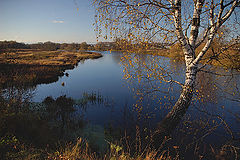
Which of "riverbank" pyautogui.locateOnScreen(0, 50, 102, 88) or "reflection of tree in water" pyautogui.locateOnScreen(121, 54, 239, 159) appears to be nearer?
"reflection of tree in water" pyautogui.locateOnScreen(121, 54, 239, 159)

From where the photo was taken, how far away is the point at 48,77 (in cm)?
1602

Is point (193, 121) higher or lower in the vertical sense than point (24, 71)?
lower

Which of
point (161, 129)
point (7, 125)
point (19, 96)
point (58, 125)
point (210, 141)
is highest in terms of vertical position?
point (19, 96)

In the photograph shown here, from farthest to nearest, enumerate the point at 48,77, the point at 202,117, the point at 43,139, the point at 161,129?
the point at 48,77 → the point at 202,117 → the point at 161,129 → the point at 43,139

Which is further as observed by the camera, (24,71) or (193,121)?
(24,71)

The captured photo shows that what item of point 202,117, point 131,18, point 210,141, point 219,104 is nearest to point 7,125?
point 131,18

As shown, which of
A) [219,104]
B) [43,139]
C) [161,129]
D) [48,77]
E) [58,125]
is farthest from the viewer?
[48,77]

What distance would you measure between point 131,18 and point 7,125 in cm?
557

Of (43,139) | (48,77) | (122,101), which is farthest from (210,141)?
(48,77)

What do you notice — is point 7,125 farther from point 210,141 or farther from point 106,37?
point 210,141

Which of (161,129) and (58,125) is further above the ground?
(161,129)

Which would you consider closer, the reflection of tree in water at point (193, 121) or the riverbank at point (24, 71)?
the reflection of tree in water at point (193, 121)

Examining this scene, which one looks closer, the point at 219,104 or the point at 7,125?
the point at 7,125

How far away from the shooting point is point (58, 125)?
20.1 feet
